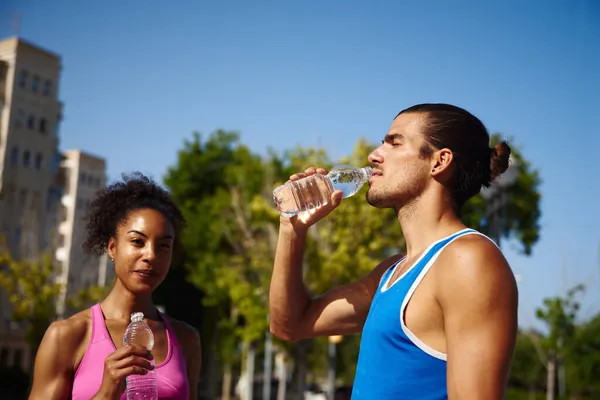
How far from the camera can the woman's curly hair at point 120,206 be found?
13.2 feet

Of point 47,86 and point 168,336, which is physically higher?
point 47,86

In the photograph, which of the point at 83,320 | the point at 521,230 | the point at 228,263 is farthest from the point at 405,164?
the point at 521,230

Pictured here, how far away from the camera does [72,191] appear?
6147 centimetres

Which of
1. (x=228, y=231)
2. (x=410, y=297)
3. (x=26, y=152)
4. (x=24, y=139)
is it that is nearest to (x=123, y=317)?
(x=410, y=297)

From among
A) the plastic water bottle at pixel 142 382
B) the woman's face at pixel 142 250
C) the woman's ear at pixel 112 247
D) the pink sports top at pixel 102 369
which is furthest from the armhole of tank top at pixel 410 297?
the woman's ear at pixel 112 247

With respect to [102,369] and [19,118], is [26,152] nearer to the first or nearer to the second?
[19,118]

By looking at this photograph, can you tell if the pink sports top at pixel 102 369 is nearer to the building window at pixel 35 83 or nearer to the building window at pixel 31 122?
the building window at pixel 31 122

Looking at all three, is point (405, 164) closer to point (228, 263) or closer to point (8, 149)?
point (228, 263)

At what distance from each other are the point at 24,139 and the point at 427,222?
52145 mm

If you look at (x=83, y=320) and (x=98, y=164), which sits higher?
(x=98, y=164)

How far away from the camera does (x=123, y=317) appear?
12.5 feet

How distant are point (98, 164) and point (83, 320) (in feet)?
208

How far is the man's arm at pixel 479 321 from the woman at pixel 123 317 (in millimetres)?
1493

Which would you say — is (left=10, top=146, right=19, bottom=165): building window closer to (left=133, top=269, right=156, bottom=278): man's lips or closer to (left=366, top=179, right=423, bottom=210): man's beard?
(left=133, top=269, right=156, bottom=278): man's lips
